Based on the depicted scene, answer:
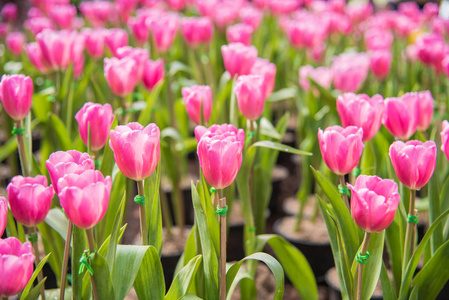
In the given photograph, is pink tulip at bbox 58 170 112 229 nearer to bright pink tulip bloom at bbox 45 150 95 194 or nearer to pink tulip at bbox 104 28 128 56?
bright pink tulip bloom at bbox 45 150 95 194

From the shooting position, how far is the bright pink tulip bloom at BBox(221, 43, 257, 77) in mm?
1475

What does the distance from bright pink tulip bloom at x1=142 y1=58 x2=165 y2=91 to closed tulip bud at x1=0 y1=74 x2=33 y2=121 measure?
1.65 ft

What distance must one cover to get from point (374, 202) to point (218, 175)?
24cm

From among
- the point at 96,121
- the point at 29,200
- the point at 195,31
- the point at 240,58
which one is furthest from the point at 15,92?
the point at 195,31

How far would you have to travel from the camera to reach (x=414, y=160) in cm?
90

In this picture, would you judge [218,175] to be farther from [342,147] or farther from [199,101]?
[199,101]

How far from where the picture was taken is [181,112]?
1888mm

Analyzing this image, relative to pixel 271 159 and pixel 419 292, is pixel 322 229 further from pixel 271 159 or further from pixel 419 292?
pixel 419 292

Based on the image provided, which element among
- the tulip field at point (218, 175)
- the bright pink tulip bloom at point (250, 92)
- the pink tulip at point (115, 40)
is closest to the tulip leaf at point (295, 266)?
the tulip field at point (218, 175)

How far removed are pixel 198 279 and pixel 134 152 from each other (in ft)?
1.14

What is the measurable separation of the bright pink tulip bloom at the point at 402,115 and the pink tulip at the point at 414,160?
0.21 m

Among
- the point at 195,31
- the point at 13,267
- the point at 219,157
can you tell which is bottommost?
the point at 13,267

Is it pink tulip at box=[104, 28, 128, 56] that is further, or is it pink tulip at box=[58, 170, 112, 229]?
pink tulip at box=[104, 28, 128, 56]

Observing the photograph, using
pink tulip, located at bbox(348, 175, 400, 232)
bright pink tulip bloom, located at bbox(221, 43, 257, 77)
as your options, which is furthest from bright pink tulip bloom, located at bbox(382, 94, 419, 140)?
bright pink tulip bloom, located at bbox(221, 43, 257, 77)
